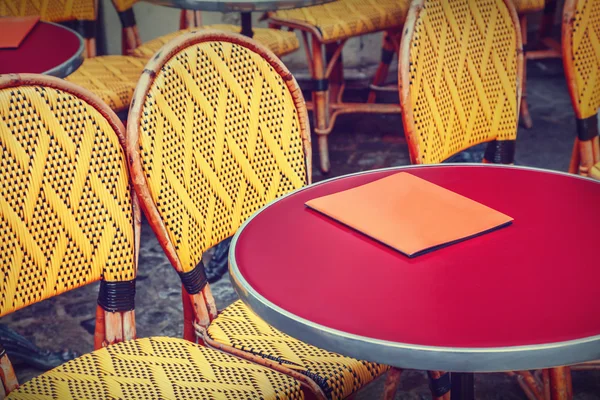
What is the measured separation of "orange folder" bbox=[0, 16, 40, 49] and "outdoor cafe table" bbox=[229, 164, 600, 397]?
1281mm

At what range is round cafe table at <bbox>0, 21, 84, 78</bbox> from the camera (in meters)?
2.19

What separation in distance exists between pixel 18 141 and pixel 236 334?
1.85ft

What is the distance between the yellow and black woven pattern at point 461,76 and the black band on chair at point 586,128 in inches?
9.0

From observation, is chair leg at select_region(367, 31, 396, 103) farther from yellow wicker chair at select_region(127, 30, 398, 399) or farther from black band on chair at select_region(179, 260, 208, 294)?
black band on chair at select_region(179, 260, 208, 294)

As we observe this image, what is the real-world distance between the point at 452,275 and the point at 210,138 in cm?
75

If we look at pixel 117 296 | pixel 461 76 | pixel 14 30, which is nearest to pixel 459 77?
pixel 461 76

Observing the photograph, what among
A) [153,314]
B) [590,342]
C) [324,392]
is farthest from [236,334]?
[153,314]

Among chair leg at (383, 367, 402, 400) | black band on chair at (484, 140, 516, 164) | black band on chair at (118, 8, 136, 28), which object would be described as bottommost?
chair leg at (383, 367, 402, 400)

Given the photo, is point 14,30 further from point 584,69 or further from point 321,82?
point 584,69

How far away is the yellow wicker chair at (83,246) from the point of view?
146 centimetres

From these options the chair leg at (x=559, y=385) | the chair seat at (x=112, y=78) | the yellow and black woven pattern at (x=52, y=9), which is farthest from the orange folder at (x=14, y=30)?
the chair leg at (x=559, y=385)

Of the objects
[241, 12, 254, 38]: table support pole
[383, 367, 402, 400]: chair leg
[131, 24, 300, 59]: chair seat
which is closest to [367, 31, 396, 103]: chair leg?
[131, 24, 300, 59]: chair seat

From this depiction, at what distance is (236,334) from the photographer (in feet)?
5.45

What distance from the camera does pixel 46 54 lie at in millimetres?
2322
